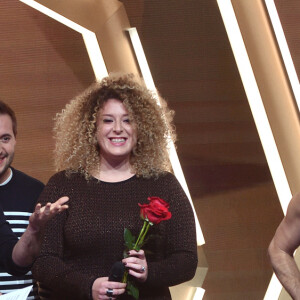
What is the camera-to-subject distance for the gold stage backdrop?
15.5ft

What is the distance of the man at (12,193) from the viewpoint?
2.52m

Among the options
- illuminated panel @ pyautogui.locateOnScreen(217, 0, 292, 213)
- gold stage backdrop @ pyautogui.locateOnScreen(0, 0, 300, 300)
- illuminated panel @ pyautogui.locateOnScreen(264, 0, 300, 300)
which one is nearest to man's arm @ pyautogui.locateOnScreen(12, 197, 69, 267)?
illuminated panel @ pyautogui.locateOnScreen(264, 0, 300, 300)

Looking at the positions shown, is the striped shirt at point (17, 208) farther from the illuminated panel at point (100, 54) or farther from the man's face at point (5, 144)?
the illuminated panel at point (100, 54)

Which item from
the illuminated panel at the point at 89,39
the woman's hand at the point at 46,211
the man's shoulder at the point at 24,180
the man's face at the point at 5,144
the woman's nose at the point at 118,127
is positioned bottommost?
the woman's hand at the point at 46,211

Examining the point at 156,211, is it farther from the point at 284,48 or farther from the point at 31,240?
the point at 284,48

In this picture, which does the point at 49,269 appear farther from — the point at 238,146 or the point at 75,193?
the point at 238,146

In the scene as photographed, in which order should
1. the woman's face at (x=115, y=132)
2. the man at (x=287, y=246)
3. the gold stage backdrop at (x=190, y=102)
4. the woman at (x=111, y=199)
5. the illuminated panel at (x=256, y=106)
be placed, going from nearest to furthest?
the man at (x=287, y=246) < the woman at (x=111, y=199) < the woman's face at (x=115, y=132) < the illuminated panel at (x=256, y=106) < the gold stage backdrop at (x=190, y=102)

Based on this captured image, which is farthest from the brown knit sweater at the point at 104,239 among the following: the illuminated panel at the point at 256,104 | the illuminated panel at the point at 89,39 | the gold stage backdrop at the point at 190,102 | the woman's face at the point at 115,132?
the illuminated panel at the point at 89,39

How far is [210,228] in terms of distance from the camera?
500 cm

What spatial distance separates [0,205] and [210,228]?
2.64 m

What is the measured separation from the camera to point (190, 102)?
16.5 ft

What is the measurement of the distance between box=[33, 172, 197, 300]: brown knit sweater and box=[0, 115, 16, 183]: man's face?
0.69 feet

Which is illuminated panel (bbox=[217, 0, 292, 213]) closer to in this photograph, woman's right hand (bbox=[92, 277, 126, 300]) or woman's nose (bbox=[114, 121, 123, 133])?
woman's nose (bbox=[114, 121, 123, 133])

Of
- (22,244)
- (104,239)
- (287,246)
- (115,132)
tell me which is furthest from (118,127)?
(287,246)
